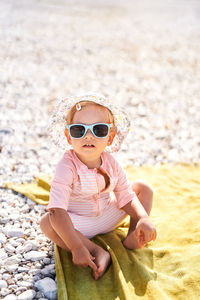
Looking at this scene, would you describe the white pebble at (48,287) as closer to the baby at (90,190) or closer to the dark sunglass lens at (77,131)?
the baby at (90,190)

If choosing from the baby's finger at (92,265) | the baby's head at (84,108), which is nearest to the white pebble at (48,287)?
the baby's finger at (92,265)

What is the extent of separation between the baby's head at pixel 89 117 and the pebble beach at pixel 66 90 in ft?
0.61

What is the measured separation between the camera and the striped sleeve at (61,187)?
2.40 m

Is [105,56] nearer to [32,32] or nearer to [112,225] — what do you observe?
[32,32]

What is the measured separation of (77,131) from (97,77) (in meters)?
5.82

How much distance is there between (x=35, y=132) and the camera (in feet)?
16.6

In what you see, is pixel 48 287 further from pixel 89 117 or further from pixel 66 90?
pixel 66 90

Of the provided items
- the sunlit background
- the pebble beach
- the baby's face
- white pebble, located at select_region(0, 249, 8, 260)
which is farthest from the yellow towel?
the sunlit background

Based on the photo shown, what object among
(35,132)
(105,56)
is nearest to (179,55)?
(105,56)

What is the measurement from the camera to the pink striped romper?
8.15 ft

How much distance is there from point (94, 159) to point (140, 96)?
4721 mm

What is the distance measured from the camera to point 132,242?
102 inches

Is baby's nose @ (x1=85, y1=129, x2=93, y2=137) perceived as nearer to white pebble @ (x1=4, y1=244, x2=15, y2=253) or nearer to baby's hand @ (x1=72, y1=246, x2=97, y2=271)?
baby's hand @ (x1=72, y1=246, x2=97, y2=271)

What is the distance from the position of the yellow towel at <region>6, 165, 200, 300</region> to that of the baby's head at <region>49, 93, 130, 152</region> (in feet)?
2.61
